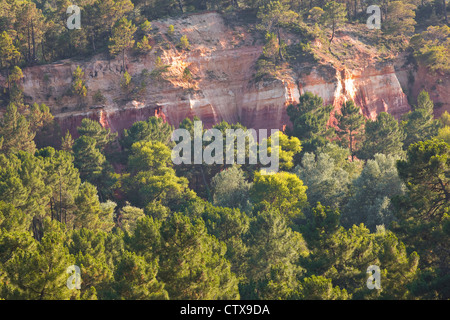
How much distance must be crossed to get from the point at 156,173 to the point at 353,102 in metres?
32.9

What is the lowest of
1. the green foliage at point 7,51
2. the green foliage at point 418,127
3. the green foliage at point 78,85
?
the green foliage at point 418,127

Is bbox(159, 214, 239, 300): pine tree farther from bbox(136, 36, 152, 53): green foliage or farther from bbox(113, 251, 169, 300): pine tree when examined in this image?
bbox(136, 36, 152, 53): green foliage

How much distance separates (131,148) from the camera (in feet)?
233

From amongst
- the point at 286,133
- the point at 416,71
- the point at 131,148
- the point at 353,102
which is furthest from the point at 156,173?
the point at 416,71

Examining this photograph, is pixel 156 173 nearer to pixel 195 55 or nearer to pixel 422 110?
pixel 195 55

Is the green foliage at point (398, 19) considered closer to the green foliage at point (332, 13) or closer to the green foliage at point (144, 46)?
the green foliage at point (332, 13)

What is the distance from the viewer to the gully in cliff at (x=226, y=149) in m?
72.1

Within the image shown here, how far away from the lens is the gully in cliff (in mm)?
72062

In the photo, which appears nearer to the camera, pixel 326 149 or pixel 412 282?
pixel 412 282

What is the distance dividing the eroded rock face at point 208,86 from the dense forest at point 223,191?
2.27 metres

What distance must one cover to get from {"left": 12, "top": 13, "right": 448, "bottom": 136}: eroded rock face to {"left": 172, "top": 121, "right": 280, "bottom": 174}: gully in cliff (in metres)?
8.82

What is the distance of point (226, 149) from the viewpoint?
237 ft

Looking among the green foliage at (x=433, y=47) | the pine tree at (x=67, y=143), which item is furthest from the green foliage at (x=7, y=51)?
the green foliage at (x=433, y=47)

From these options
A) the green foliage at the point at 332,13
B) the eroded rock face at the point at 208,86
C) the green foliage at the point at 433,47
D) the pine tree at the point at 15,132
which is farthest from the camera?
the green foliage at the point at 332,13
